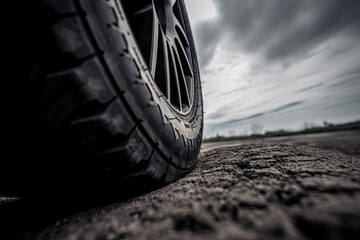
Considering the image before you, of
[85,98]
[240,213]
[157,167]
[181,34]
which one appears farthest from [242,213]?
[181,34]

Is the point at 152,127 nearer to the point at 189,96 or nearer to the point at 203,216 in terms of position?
the point at 203,216

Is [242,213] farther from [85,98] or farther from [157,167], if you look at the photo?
[85,98]

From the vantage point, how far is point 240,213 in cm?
25

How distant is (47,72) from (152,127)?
9.3 inches

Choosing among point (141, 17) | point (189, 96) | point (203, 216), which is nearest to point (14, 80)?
point (203, 216)

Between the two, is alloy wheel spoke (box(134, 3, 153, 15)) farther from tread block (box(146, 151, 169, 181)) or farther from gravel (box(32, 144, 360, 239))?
gravel (box(32, 144, 360, 239))

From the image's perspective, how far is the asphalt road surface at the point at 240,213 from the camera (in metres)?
0.20

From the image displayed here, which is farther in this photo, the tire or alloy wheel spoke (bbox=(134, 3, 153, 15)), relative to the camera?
alloy wheel spoke (bbox=(134, 3, 153, 15))

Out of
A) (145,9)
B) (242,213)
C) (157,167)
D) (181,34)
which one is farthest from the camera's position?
(181,34)

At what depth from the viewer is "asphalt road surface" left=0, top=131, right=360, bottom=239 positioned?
20cm

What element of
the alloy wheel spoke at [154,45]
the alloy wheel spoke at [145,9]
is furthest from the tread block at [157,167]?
the alloy wheel spoke at [145,9]

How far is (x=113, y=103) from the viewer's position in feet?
1.10

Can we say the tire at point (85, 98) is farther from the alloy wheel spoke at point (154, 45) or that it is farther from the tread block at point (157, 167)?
the alloy wheel spoke at point (154, 45)

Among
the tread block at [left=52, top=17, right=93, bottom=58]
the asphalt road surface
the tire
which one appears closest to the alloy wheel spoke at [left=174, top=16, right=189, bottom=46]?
the tire
